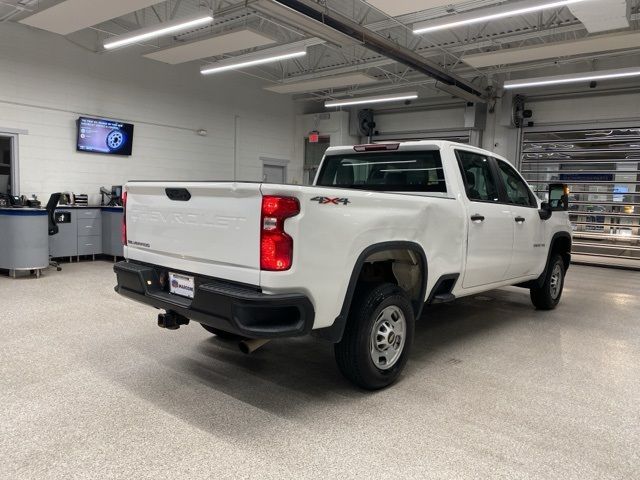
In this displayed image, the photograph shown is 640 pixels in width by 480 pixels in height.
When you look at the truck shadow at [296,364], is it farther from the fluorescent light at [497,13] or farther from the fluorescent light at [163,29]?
the fluorescent light at [163,29]

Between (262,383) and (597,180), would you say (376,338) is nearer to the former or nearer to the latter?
(262,383)

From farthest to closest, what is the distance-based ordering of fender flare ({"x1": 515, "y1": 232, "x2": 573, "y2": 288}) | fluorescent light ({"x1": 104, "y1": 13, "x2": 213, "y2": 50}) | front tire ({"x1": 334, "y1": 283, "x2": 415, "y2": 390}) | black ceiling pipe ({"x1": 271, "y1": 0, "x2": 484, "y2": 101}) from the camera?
1. fluorescent light ({"x1": 104, "y1": 13, "x2": 213, "y2": 50})
2. black ceiling pipe ({"x1": 271, "y1": 0, "x2": 484, "y2": 101})
3. fender flare ({"x1": 515, "y1": 232, "x2": 573, "y2": 288})
4. front tire ({"x1": 334, "y1": 283, "x2": 415, "y2": 390})

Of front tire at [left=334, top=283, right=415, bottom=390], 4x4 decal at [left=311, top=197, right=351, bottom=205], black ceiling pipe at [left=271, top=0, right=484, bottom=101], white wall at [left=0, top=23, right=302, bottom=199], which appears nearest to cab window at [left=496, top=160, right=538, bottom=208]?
front tire at [left=334, top=283, right=415, bottom=390]

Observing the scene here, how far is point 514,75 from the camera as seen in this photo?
1173 centimetres

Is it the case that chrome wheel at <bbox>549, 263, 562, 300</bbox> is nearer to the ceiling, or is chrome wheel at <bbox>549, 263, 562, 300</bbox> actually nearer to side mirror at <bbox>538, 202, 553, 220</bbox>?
side mirror at <bbox>538, 202, 553, 220</bbox>

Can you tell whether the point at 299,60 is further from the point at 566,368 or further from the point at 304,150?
the point at 566,368

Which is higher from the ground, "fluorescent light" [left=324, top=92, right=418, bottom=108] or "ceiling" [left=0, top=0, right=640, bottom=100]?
"ceiling" [left=0, top=0, right=640, bottom=100]

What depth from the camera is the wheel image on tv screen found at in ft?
32.8

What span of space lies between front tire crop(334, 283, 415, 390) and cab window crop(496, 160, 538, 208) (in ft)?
6.40

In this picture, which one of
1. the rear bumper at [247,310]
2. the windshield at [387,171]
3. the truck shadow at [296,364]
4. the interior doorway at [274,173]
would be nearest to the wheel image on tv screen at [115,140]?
the interior doorway at [274,173]

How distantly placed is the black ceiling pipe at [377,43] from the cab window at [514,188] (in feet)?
12.1

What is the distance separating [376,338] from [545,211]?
2.86 meters

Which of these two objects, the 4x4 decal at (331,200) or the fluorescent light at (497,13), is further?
the fluorescent light at (497,13)

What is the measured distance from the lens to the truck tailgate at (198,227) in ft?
7.91
